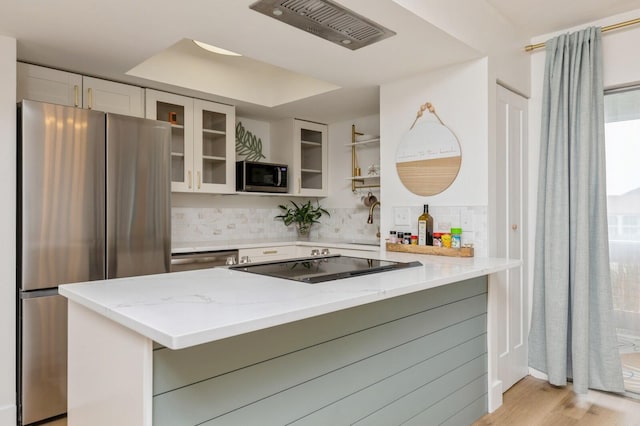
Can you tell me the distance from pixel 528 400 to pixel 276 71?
3200 mm

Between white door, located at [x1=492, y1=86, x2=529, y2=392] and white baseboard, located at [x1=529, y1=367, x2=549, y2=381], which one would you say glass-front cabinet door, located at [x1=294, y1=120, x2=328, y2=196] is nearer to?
white door, located at [x1=492, y1=86, x2=529, y2=392]

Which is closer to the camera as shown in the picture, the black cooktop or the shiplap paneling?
the shiplap paneling

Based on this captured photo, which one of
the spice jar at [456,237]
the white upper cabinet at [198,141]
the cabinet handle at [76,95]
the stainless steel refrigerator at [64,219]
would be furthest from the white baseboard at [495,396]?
the cabinet handle at [76,95]

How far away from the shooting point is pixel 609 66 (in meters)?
2.73

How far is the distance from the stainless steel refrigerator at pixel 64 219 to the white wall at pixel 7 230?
4 cm

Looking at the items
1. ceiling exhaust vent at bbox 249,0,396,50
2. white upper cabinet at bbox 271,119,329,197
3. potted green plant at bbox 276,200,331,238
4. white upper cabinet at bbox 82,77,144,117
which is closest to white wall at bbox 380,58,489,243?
ceiling exhaust vent at bbox 249,0,396,50

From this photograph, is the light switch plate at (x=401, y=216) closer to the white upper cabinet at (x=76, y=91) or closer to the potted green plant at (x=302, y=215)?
the potted green plant at (x=302, y=215)

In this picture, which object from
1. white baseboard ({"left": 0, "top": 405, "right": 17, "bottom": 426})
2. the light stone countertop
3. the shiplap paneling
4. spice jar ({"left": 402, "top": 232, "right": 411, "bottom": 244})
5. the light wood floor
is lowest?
the light wood floor

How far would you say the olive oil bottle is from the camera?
8.97ft

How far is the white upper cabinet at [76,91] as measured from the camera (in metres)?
2.63

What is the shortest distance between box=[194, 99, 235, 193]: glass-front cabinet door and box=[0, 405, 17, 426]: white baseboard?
1.89 m

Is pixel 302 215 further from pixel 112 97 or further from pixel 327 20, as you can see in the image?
pixel 327 20

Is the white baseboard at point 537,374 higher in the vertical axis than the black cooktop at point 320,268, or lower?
lower

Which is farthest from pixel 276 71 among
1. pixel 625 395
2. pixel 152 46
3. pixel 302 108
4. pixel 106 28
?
pixel 625 395
